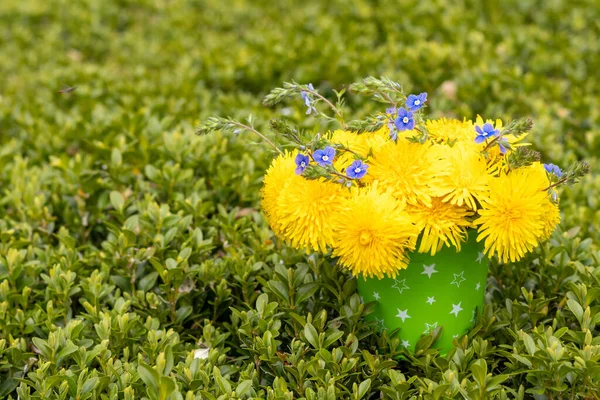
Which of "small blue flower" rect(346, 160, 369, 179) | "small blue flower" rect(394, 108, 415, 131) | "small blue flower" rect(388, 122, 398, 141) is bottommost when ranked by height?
"small blue flower" rect(346, 160, 369, 179)

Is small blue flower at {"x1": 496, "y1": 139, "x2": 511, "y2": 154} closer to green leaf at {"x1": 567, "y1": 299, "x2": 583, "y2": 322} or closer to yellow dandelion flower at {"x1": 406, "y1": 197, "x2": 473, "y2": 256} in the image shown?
yellow dandelion flower at {"x1": 406, "y1": 197, "x2": 473, "y2": 256}

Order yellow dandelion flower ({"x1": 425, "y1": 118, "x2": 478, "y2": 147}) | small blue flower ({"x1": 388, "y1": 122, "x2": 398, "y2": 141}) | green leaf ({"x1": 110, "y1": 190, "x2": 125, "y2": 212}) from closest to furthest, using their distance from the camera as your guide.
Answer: small blue flower ({"x1": 388, "y1": 122, "x2": 398, "y2": 141})
yellow dandelion flower ({"x1": 425, "y1": 118, "x2": 478, "y2": 147})
green leaf ({"x1": 110, "y1": 190, "x2": 125, "y2": 212})

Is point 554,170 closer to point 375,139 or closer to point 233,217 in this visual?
point 375,139

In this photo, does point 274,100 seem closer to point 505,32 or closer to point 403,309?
point 403,309

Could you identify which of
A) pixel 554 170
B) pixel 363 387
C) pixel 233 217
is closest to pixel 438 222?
pixel 554 170

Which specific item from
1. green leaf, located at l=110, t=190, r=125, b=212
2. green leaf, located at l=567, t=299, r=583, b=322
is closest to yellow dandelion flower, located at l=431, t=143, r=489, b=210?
green leaf, located at l=567, t=299, r=583, b=322

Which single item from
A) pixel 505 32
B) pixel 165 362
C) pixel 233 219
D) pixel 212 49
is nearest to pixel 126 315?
pixel 165 362
